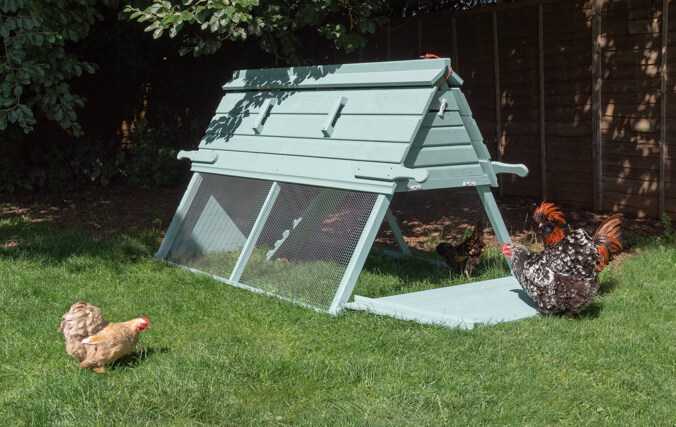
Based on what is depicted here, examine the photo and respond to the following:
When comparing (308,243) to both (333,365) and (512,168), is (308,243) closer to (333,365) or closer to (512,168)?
(333,365)

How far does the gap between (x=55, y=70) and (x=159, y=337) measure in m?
3.57

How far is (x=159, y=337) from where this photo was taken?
13.7 feet

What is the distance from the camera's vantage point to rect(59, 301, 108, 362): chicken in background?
3598 mm

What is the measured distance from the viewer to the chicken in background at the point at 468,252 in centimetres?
528

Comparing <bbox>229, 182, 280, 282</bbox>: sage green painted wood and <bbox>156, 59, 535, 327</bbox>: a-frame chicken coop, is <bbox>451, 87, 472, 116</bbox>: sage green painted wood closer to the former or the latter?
<bbox>156, 59, 535, 327</bbox>: a-frame chicken coop

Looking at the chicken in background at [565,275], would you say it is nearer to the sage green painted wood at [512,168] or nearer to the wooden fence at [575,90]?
the sage green painted wood at [512,168]

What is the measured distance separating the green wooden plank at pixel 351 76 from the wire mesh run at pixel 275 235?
2.74 feet

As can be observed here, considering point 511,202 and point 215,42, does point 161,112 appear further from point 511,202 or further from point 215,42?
point 511,202

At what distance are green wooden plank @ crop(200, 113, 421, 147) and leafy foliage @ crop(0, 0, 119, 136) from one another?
1524 millimetres

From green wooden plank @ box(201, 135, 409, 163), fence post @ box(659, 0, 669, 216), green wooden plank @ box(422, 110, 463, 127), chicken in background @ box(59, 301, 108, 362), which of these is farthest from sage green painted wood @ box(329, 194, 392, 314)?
fence post @ box(659, 0, 669, 216)

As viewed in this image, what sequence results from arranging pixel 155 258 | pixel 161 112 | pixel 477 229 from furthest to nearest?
pixel 161 112 → pixel 155 258 → pixel 477 229

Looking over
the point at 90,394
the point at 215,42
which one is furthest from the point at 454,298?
the point at 215,42

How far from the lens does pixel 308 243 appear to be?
491cm

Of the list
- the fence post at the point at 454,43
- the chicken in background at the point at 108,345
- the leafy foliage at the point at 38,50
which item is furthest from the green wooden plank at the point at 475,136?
the fence post at the point at 454,43
